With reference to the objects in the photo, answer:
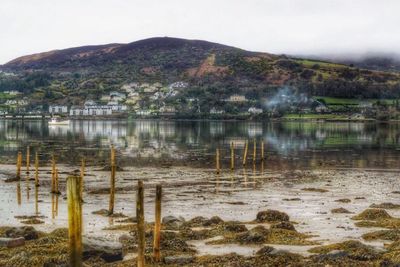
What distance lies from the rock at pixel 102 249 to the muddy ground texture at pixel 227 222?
4 centimetres

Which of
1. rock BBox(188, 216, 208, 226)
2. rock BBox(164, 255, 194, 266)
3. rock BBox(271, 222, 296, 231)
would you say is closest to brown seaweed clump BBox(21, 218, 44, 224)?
rock BBox(188, 216, 208, 226)

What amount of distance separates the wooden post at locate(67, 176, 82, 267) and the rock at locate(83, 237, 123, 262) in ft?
20.8

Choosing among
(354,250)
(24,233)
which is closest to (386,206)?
(354,250)

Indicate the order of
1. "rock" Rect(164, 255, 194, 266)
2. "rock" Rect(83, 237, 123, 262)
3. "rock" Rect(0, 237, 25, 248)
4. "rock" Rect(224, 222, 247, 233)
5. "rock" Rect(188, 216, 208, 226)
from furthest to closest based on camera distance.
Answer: "rock" Rect(188, 216, 208, 226) < "rock" Rect(224, 222, 247, 233) < "rock" Rect(0, 237, 25, 248) < "rock" Rect(164, 255, 194, 266) < "rock" Rect(83, 237, 123, 262)

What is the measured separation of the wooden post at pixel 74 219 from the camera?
16375mm

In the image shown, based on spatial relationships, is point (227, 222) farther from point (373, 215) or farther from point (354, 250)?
point (354, 250)

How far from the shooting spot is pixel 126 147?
99.6m

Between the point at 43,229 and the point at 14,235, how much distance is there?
3794 millimetres

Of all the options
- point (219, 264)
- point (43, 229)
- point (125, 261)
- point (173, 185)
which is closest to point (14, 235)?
point (43, 229)

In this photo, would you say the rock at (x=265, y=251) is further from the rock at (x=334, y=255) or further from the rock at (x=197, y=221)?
the rock at (x=197, y=221)

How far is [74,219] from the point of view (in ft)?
55.3

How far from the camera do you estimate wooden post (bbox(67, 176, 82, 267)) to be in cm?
1638

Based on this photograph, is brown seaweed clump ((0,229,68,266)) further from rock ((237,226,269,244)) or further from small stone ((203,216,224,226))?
small stone ((203,216,224,226))

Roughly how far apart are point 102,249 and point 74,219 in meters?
7.35
